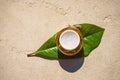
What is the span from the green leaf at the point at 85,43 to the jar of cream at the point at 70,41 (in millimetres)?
28

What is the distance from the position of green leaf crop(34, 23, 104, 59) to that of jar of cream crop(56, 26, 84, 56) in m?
0.03

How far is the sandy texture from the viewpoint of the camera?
136 centimetres

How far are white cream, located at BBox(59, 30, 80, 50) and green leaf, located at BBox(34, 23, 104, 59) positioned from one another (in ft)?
0.14

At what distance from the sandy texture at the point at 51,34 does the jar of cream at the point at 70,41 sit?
0.07 m

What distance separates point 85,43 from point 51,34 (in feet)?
0.61

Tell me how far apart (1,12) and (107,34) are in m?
0.57

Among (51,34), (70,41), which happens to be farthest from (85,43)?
(51,34)

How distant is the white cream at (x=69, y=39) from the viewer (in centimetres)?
131

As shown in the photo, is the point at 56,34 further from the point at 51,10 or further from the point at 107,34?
the point at 107,34

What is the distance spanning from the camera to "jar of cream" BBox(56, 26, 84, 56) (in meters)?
1.31

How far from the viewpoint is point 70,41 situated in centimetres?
132

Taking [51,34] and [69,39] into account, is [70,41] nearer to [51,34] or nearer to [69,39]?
[69,39]

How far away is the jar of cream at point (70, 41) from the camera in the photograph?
1306 millimetres

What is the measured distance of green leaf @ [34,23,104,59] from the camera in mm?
1325
